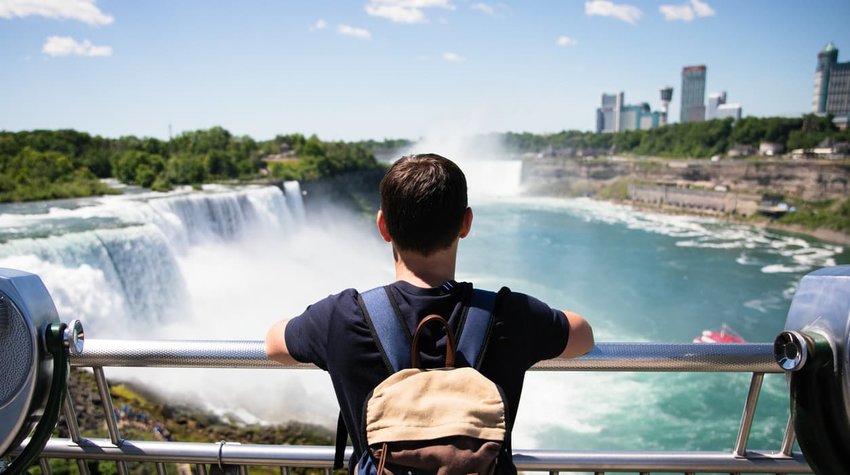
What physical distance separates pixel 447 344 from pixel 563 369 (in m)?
0.62

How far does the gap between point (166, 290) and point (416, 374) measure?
19.6 m

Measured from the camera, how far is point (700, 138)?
8925 centimetres

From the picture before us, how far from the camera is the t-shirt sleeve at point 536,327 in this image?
1220 mm

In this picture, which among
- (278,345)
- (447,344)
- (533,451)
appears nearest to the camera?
(447,344)

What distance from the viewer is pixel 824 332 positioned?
48.7 inches

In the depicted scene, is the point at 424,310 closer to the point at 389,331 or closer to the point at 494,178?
the point at 389,331

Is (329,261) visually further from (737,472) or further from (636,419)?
(737,472)

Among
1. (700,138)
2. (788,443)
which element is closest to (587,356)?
(788,443)

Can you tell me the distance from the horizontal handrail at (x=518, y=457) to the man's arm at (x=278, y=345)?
1.20ft

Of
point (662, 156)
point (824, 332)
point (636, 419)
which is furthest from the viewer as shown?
point (662, 156)

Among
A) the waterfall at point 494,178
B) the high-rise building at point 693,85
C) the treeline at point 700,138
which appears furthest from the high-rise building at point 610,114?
the waterfall at point 494,178

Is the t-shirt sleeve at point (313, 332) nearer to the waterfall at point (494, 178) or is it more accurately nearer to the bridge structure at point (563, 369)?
the bridge structure at point (563, 369)

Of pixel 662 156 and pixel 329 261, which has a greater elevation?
pixel 662 156

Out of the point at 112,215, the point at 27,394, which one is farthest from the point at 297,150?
the point at 27,394
